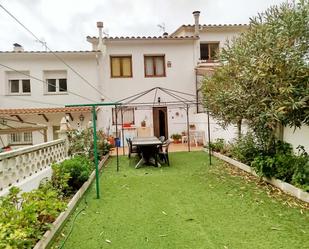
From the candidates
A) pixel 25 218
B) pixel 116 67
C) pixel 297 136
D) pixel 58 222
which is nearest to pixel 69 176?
pixel 58 222

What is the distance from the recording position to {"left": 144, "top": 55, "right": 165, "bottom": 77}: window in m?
16.4

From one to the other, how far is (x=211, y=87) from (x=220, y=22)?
371 inches

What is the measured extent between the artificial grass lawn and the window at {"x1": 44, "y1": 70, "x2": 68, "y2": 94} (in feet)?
31.9

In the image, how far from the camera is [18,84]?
51.0 ft

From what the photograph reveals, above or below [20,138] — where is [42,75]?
above

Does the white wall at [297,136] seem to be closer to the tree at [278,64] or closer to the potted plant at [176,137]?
the tree at [278,64]

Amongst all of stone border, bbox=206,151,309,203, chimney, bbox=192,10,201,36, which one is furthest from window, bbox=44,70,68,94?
stone border, bbox=206,151,309,203

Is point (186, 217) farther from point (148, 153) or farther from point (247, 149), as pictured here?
point (148, 153)

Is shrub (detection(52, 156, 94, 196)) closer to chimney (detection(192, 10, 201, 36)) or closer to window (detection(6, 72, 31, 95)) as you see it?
window (detection(6, 72, 31, 95))

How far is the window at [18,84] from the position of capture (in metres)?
15.5

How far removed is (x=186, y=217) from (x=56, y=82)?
13168 mm

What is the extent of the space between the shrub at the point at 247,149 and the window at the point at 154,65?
8.23 metres

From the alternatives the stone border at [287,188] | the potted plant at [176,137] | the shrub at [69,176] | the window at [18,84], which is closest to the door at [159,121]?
the potted plant at [176,137]

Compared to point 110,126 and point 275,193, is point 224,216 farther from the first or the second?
point 110,126
